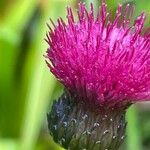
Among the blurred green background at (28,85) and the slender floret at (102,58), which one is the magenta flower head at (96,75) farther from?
the blurred green background at (28,85)

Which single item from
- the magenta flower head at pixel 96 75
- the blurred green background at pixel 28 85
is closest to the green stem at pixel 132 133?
the blurred green background at pixel 28 85

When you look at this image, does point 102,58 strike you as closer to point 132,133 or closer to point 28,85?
point 132,133

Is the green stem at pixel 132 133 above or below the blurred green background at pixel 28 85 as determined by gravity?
below

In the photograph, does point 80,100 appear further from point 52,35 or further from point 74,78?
point 52,35

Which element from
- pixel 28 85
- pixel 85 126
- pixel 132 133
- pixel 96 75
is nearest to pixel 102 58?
pixel 96 75

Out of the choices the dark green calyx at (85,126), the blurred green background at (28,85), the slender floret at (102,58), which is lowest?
the dark green calyx at (85,126)

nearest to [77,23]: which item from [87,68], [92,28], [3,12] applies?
[92,28]

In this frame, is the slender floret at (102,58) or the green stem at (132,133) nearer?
the slender floret at (102,58)

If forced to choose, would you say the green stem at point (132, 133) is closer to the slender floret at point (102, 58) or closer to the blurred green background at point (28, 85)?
the blurred green background at point (28, 85)

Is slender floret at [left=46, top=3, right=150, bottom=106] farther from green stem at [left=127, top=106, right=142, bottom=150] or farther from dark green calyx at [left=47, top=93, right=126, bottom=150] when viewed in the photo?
green stem at [left=127, top=106, right=142, bottom=150]
